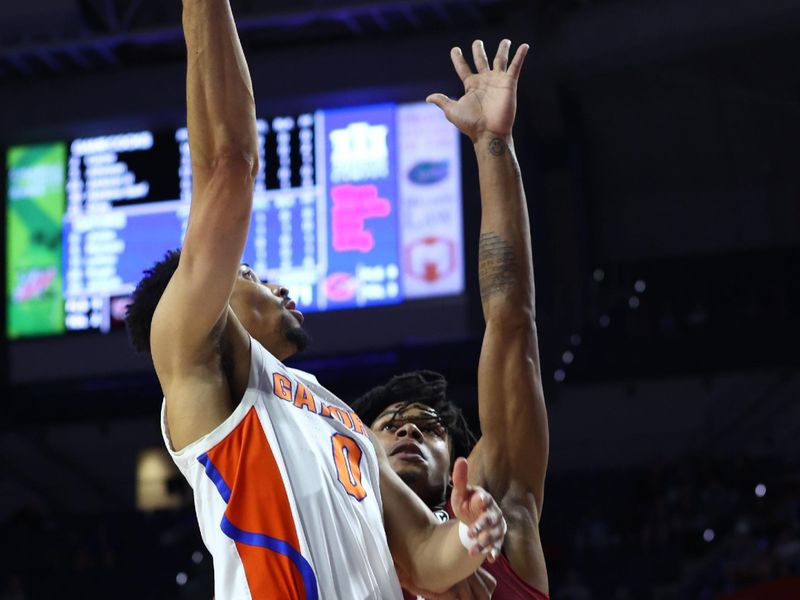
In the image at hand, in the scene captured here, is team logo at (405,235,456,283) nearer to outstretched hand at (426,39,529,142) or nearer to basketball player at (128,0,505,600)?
outstretched hand at (426,39,529,142)

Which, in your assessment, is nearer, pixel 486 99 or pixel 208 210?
pixel 208 210

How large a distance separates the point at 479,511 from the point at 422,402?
4.92 ft

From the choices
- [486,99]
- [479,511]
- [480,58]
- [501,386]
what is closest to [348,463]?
[479,511]

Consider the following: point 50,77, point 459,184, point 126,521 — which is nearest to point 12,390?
point 126,521

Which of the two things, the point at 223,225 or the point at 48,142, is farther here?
the point at 48,142

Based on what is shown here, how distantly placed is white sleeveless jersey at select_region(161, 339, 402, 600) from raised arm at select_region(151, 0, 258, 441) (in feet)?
0.28

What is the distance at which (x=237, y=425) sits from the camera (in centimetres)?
278

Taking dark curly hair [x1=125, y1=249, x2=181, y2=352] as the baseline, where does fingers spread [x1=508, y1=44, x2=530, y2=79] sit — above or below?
above

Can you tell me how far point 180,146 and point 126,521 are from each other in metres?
4.57

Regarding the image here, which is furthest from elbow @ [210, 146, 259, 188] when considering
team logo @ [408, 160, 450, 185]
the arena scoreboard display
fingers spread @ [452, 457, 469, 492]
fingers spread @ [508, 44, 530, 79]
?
team logo @ [408, 160, 450, 185]

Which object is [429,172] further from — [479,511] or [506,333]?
[479,511]

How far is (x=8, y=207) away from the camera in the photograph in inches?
489

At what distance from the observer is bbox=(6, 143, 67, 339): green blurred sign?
12.0 m

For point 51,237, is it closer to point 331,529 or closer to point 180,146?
point 180,146
